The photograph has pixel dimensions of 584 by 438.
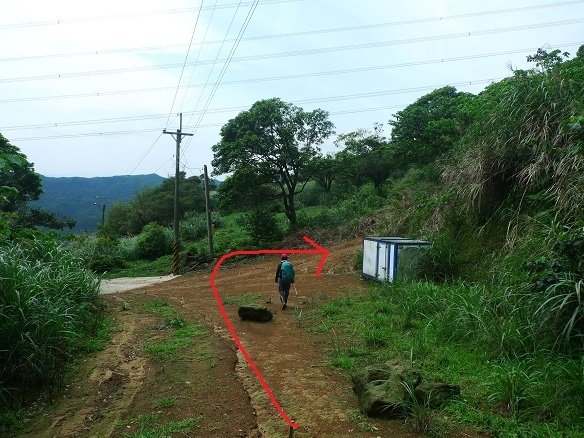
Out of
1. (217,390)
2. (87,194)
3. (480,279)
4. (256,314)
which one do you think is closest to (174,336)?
(256,314)

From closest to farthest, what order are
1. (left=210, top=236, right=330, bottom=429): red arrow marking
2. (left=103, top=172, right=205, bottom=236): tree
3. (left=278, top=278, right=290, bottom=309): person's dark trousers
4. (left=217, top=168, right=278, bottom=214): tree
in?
(left=210, top=236, right=330, bottom=429): red arrow marking
(left=278, top=278, right=290, bottom=309): person's dark trousers
(left=217, top=168, right=278, bottom=214): tree
(left=103, top=172, right=205, bottom=236): tree

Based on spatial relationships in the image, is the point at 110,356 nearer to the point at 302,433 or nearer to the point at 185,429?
the point at 185,429

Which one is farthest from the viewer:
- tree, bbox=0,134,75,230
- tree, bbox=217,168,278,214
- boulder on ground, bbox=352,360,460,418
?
tree, bbox=217,168,278,214

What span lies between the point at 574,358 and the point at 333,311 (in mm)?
4810

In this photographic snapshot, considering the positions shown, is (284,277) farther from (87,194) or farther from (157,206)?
(87,194)

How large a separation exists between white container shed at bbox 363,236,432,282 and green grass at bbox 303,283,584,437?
1222mm

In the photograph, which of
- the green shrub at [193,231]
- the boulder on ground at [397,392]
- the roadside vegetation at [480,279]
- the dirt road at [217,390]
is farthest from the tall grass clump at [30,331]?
the green shrub at [193,231]

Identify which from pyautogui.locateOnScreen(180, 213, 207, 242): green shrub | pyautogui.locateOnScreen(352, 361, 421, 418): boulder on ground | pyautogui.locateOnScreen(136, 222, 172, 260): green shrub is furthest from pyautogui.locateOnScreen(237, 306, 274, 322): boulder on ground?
pyautogui.locateOnScreen(180, 213, 207, 242): green shrub

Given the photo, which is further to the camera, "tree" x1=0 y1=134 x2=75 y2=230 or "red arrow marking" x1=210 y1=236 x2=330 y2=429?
"tree" x1=0 y1=134 x2=75 y2=230

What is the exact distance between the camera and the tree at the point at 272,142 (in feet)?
77.5

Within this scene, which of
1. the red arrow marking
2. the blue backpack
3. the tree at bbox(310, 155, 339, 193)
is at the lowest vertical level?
the red arrow marking

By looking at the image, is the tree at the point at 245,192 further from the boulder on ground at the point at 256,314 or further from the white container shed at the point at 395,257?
the boulder on ground at the point at 256,314

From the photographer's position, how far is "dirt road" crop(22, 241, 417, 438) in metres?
4.58

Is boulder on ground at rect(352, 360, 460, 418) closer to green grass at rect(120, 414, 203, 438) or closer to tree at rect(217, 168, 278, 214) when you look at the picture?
green grass at rect(120, 414, 203, 438)
